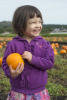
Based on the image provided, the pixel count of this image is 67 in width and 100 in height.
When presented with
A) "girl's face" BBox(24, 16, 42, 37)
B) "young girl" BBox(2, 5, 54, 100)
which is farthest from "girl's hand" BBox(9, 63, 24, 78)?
"girl's face" BBox(24, 16, 42, 37)

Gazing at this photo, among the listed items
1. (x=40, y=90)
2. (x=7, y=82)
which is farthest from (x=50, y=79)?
(x=40, y=90)

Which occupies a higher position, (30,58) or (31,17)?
(31,17)

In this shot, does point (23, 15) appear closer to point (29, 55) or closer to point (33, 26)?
point (33, 26)

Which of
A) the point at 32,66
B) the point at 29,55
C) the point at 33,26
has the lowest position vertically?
the point at 32,66

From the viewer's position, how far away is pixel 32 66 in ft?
6.82

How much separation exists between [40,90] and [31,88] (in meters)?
0.10

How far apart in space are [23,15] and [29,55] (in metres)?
0.36

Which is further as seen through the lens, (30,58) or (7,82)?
(7,82)

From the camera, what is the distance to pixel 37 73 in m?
2.09

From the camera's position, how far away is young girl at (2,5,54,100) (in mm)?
2047

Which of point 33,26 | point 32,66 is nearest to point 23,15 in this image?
point 33,26

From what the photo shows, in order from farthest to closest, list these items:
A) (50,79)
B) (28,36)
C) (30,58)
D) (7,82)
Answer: (50,79) → (7,82) → (28,36) → (30,58)

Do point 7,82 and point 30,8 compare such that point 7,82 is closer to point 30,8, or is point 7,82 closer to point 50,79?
point 50,79

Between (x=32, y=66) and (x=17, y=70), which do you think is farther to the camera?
(x=32, y=66)
